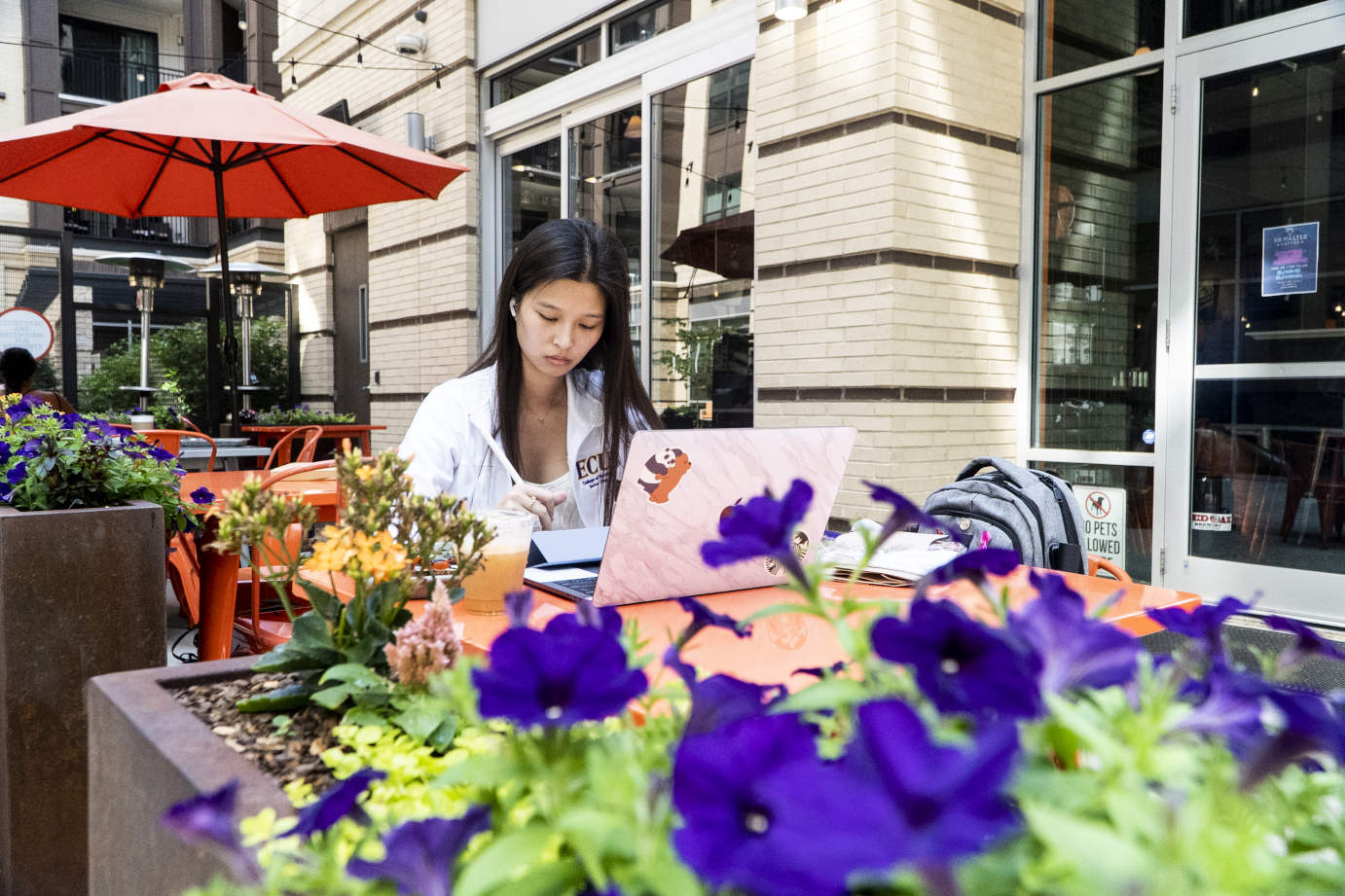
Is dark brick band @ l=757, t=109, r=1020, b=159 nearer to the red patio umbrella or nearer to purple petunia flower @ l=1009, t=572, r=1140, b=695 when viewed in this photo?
the red patio umbrella

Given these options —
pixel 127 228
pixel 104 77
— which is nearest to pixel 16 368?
pixel 127 228

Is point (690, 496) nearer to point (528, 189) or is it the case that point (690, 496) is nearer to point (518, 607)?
point (518, 607)

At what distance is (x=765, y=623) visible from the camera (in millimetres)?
1397

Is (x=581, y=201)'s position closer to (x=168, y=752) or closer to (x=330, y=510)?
(x=330, y=510)

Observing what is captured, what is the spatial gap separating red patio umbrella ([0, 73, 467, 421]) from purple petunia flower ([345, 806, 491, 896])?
155 inches

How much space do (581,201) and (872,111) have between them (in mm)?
2611

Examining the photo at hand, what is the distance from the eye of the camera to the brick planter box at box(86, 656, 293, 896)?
0.68m

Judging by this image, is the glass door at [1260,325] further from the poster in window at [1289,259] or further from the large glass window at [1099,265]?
the large glass window at [1099,265]

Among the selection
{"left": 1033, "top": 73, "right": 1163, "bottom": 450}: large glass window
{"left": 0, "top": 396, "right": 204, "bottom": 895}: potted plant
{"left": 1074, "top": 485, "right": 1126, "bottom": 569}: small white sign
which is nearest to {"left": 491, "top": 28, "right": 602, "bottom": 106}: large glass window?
{"left": 1033, "top": 73, "right": 1163, "bottom": 450}: large glass window

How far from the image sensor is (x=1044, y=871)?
30 centimetres

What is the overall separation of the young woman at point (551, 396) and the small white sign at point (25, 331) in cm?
750

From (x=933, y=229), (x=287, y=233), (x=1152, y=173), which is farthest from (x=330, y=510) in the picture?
(x=287, y=233)

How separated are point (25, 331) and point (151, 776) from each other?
9.45m

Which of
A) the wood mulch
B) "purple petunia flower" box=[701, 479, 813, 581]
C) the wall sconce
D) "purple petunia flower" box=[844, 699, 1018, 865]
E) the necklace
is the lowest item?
the wood mulch
